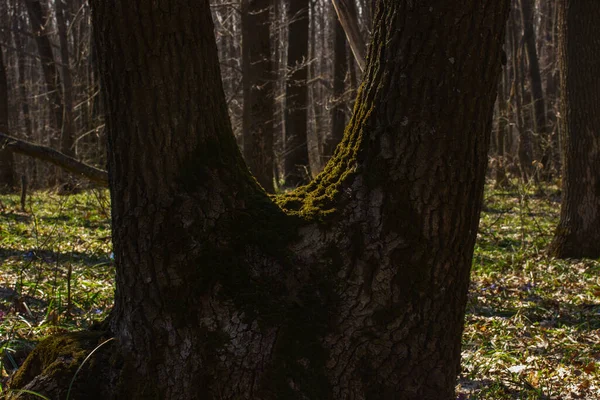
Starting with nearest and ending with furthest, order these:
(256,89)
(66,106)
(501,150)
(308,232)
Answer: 1. (308,232)
2. (256,89)
3. (66,106)
4. (501,150)

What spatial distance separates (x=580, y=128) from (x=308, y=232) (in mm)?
5001

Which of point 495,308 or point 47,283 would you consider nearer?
point 47,283

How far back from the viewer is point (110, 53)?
8.05ft

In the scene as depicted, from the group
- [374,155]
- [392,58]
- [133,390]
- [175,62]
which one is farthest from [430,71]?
[133,390]

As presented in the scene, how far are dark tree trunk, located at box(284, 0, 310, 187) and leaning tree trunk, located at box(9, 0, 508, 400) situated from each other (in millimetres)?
11725

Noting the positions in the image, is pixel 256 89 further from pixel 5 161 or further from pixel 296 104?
pixel 5 161

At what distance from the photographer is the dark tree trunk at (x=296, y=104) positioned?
47.5ft

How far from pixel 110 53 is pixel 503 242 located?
6357mm

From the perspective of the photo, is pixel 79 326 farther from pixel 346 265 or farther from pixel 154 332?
pixel 346 265

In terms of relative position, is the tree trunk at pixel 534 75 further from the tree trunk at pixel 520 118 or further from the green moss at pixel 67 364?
the green moss at pixel 67 364

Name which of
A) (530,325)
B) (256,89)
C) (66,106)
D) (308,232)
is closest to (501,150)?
(256,89)

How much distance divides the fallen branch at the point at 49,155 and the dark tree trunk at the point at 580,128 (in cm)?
490

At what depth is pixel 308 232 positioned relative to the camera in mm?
2590

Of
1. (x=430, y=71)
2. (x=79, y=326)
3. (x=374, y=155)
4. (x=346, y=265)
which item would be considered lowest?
(x=79, y=326)
